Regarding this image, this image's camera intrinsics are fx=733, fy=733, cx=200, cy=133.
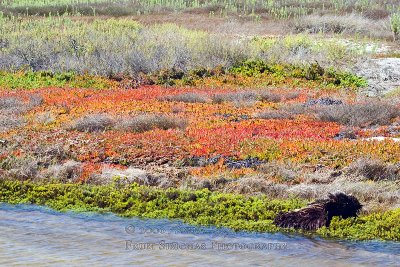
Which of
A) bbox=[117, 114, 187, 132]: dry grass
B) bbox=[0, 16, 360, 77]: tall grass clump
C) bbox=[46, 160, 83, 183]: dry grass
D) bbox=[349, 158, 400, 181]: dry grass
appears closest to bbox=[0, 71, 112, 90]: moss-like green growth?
bbox=[0, 16, 360, 77]: tall grass clump

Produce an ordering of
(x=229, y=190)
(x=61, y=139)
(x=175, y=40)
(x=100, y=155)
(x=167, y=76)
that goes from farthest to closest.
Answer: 1. (x=175, y=40)
2. (x=167, y=76)
3. (x=61, y=139)
4. (x=100, y=155)
5. (x=229, y=190)

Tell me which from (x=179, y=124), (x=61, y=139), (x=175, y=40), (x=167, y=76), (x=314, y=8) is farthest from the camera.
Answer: (x=314, y=8)

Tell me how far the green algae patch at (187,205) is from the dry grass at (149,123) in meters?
3.89

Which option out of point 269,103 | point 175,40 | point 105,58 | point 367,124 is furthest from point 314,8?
point 367,124

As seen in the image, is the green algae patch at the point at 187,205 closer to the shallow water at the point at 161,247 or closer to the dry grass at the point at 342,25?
the shallow water at the point at 161,247

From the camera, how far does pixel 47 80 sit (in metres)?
26.5

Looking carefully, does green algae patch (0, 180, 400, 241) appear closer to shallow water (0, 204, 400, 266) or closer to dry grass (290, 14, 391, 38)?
shallow water (0, 204, 400, 266)

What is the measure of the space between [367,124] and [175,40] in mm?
13724

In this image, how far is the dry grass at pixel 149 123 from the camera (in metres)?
16.9

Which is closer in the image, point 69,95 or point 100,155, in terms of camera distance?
point 100,155

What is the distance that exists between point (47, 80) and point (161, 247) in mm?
17438

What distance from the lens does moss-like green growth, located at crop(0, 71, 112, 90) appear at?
25375mm

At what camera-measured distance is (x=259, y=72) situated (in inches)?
1080

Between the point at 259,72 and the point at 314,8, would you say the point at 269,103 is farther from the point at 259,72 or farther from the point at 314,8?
the point at 314,8
